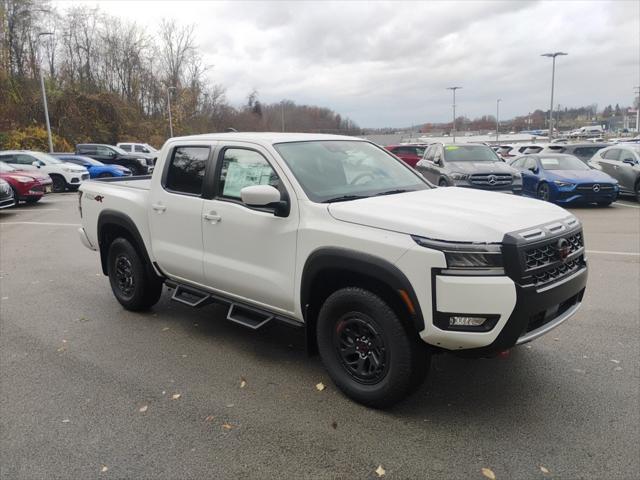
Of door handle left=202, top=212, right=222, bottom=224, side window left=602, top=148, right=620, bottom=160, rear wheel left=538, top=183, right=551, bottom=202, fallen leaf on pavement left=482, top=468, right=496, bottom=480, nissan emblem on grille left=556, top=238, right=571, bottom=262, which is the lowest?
fallen leaf on pavement left=482, top=468, right=496, bottom=480

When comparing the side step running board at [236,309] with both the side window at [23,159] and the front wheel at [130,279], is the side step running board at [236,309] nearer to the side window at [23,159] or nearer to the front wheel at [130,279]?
the front wheel at [130,279]

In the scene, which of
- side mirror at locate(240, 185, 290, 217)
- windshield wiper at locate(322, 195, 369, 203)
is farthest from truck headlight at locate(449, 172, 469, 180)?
side mirror at locate(240, 185, 290, 217)

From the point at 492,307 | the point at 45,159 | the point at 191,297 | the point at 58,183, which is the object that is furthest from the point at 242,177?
the point at 45,159

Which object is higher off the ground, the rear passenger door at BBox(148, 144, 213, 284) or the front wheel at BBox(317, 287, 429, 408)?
the rear passenger door at BBox(148, 144, 213, 284)

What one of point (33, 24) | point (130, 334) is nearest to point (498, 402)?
point (130, 334)

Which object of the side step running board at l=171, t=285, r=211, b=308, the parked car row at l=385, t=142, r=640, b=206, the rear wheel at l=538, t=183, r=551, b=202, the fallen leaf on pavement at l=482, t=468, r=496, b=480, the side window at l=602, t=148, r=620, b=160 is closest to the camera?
the fallen leaf on pavement at l=482, t=468, r=496, b=480

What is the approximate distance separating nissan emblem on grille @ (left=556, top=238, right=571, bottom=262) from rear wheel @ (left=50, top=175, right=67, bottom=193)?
20298 millimetres

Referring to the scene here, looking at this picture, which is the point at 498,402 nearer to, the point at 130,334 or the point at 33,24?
the point at 130,334

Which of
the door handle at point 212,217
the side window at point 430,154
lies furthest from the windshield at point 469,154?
the door handle at point 212,217

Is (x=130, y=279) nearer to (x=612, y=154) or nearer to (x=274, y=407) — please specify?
(x=274, y=407)

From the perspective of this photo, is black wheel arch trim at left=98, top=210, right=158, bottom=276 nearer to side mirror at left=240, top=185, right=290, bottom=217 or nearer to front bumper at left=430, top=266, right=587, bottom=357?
side mirror at left=240, top=185, right=290, bottom=217

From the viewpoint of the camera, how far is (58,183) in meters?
20.1

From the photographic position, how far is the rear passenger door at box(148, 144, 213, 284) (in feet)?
15.3

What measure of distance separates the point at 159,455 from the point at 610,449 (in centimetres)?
267
